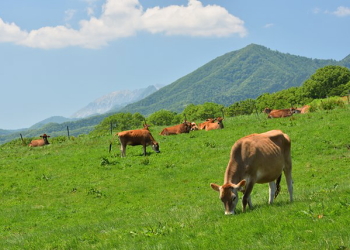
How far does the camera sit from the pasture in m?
8.26

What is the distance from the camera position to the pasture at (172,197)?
8258 millimetres

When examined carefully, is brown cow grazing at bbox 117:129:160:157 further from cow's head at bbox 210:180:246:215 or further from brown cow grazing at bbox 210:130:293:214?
cow's head at bbox 210:180:246:215

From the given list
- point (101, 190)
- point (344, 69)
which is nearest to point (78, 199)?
point (101, 190)

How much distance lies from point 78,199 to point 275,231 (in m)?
15.5

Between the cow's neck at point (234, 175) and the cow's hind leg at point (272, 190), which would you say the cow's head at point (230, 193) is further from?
the cow's hind leg at point (272, 190)

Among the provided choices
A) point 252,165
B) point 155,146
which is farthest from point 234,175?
point 155,146

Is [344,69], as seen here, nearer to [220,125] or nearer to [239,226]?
[220,125]

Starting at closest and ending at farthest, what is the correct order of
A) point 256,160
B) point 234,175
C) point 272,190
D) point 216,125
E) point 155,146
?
point 234,175, point 256,160, point 272,190, point 155,146, point 216,125

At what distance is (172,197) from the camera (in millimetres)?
19781

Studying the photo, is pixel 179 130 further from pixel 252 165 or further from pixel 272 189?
pixel 252 165

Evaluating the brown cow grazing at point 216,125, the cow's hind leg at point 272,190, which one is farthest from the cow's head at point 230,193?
the brown cow grazing at point 216,125

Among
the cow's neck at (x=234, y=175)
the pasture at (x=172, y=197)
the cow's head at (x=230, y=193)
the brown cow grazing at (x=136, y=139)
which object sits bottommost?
the pasture at (x=172, y=197)

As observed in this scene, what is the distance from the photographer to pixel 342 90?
102125 mm

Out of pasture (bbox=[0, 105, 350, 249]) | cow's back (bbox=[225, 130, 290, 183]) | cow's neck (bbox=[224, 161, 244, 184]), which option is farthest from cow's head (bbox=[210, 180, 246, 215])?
cow's back (bbox=[225, 130, 290, 183])
